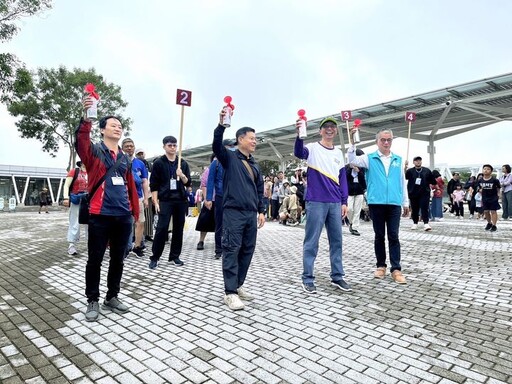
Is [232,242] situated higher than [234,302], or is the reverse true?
[232,242]

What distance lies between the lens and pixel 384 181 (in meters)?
4.74

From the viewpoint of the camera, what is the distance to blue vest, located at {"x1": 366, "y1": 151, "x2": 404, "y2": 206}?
4.69 m

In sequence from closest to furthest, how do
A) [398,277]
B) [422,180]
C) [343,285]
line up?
1. [343,285]
2. [398,277]
3. [422,180]

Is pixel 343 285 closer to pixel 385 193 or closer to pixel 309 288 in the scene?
pixel 309 288

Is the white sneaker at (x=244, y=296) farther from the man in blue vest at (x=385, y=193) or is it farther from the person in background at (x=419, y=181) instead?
the person in background at (x=419, y=181)

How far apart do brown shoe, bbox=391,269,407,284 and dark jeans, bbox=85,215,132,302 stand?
11.3 feet

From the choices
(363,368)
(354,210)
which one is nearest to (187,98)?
(363,368)

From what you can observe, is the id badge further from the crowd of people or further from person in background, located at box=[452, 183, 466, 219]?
person in background, located at box=[452, 183, 466, 219]

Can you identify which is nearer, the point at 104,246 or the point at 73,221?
the point at 104,246

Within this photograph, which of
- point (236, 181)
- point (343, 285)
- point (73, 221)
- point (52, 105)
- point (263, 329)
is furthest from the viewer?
point (52, 105)

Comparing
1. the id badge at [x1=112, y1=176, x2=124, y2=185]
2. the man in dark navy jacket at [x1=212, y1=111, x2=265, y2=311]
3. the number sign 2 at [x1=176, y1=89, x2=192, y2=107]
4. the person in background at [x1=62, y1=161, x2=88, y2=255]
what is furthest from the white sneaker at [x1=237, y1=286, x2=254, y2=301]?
the person in background at [x1=62, y1=161, x2=88, y2=255]

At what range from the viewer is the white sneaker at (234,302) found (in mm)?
3529

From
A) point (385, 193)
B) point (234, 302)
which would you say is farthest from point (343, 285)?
point (234, 302)

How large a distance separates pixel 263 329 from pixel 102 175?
Answer: 2047 millimetres
